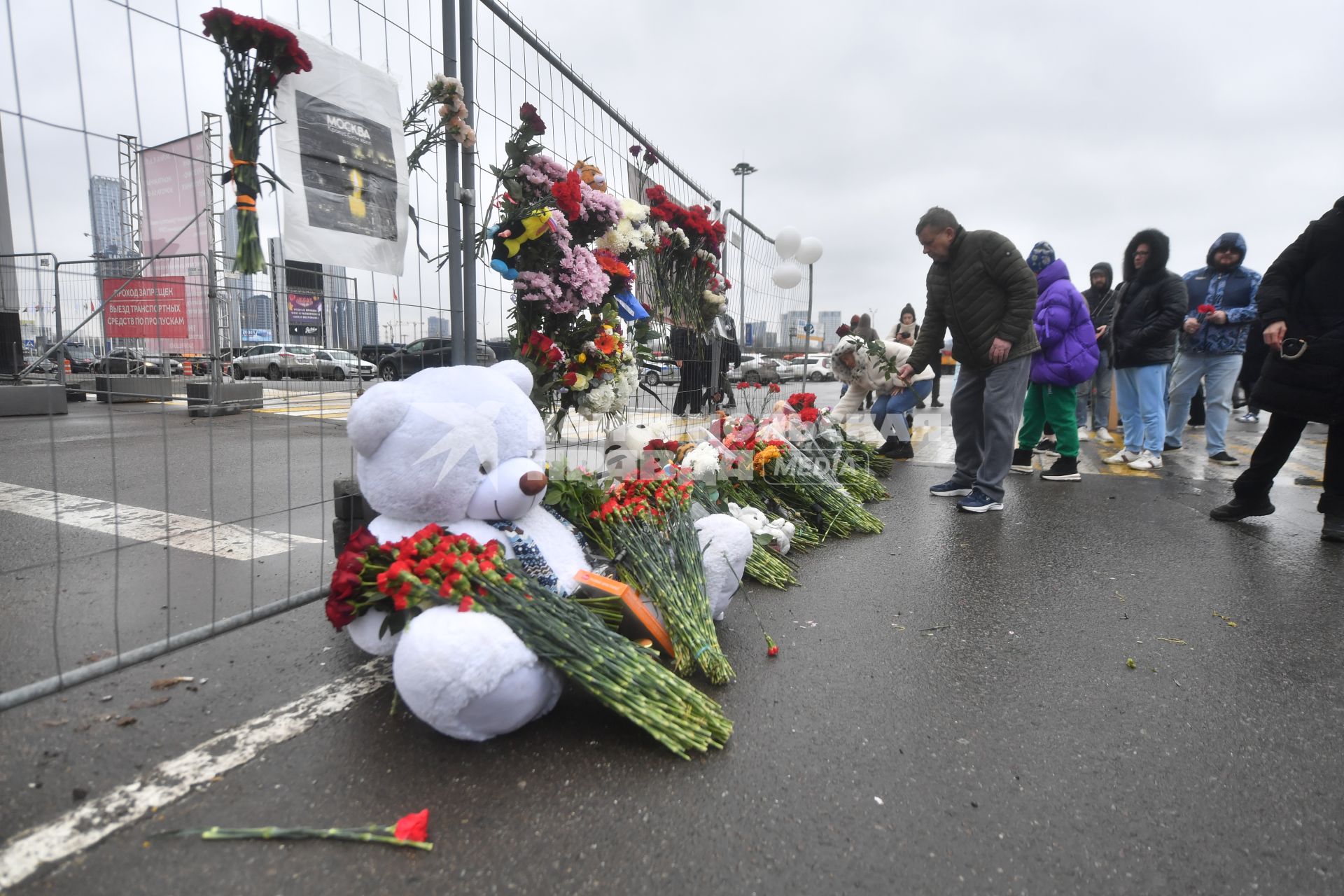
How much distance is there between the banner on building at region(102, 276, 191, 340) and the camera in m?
2.22

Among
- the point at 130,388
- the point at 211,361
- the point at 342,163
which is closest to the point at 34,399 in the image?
the point at 211,361

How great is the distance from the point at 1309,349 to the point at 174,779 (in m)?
5.32

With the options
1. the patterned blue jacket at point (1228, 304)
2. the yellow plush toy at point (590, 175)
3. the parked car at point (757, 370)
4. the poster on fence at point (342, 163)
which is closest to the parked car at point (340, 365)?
the poster on fence at point (342, 163)

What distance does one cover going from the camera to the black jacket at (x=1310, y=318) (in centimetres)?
388

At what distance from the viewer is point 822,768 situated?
5.99 feet

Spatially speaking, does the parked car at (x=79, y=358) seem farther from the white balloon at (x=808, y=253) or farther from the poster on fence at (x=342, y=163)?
the white balloon at (x=808, y=253)

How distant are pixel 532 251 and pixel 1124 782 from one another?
2.94 m

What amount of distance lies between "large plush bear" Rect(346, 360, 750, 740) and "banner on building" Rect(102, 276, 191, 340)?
825 mm

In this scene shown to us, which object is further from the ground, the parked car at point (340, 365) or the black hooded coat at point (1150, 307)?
the black hooded coat at point (1150, 307)

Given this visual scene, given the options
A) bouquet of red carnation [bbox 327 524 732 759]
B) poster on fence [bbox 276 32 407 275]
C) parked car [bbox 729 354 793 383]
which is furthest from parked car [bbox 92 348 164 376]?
parked car [bbox 729 354 793 383]

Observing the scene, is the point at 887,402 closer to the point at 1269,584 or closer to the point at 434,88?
the point at 1269,584

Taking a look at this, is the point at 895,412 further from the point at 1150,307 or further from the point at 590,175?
the point at 590,175

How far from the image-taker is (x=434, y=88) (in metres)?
2.84

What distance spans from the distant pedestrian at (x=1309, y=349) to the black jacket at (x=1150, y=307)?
2.01 metres
